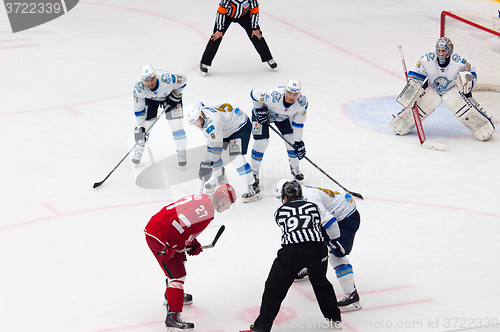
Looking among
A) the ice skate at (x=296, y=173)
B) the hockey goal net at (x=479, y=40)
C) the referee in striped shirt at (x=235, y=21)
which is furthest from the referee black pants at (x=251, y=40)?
the ice skate at (x=296, y=173)

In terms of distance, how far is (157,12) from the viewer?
37.0 ft

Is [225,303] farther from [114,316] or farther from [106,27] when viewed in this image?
[106,27]

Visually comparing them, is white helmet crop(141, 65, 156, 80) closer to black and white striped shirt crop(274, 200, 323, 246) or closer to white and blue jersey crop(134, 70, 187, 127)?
white and blue jersey crop(134, 70, 187, 127)

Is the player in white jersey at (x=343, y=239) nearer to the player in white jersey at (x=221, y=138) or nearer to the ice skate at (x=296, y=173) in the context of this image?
the player in white jersey at (x=221, y=138)

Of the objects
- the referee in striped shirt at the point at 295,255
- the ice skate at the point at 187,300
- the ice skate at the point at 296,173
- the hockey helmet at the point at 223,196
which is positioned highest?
the hockey helmet at the point at 223,196

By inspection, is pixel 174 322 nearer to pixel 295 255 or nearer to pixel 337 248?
pixel 295 255

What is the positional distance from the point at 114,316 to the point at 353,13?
919cm

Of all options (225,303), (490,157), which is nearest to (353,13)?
(490,157)

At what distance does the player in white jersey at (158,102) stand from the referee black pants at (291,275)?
2.86 m

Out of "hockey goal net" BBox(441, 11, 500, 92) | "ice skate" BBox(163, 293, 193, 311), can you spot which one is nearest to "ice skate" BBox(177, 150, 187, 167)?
"ice skate" BBox(163, 293, 193, 311)

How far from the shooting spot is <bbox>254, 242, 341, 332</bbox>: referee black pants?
3.38 m

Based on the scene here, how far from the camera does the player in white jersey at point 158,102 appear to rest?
5.73 metres

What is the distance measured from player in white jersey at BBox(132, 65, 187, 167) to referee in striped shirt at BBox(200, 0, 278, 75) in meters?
2.41

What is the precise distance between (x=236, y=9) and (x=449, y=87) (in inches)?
127
